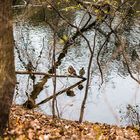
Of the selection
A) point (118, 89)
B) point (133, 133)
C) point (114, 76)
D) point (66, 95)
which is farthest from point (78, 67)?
point (133, 133)

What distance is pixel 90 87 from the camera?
19.2 meters

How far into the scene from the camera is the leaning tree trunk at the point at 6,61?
629 cm

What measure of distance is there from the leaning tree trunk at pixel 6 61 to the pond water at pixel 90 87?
273 inches

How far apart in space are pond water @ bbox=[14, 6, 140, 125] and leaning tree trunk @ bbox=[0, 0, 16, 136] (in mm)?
6932

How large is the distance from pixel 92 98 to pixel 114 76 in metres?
3.27

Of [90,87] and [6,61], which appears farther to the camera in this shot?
[90,87]

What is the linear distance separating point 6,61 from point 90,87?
42.2ft

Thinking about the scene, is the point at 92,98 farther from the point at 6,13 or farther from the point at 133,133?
the point at 6,13

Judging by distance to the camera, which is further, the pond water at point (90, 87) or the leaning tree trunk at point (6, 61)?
the pond water at point (90, 87)

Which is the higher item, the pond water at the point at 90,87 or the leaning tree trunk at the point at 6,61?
the leaning tree trunk at the point at 6,61

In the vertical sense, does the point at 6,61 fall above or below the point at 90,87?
above

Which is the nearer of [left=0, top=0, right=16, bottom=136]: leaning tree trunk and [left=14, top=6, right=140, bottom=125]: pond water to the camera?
[left=0, top=0, right=16, bottom=136]: leaning tree trunk

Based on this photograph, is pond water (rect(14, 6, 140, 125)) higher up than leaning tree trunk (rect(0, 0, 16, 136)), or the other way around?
leaning tree trunk (rect(0, 0, 16, 136))

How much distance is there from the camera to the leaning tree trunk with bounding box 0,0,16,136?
20.6 feet
